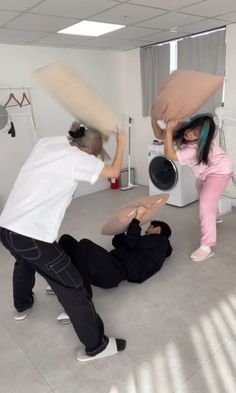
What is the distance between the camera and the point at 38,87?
4320 millimetres

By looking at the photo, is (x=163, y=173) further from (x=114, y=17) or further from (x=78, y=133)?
(x=78, y=133)

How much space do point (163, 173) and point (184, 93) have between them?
208cm

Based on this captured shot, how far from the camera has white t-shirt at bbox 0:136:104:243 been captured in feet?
4.79

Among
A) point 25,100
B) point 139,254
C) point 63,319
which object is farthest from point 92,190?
point 63,319

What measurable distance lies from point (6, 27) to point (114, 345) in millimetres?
3125

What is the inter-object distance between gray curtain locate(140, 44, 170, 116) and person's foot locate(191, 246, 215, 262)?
2.70 metres

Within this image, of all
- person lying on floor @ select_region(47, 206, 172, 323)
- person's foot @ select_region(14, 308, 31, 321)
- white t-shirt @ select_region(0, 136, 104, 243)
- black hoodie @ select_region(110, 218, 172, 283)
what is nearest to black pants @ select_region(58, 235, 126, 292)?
person lying on floor @ select_region(47, 206, 172, 323)

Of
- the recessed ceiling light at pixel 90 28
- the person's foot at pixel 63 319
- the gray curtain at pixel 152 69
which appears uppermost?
the recessed ceiling light at pixel 90 28

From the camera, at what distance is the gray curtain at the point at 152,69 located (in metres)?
4.32

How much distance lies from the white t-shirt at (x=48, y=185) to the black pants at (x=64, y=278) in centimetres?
7

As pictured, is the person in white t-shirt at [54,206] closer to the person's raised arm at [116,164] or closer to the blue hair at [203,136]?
the person's raised arm at [116,164]

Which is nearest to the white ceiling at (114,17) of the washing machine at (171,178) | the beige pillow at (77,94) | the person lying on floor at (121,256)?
the beige pillow at (77,94)

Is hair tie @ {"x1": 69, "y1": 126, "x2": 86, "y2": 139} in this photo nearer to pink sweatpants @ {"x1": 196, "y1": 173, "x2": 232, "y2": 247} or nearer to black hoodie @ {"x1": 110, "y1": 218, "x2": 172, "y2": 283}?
black hoodie @ {"x1": 110, "y1": 218, "x2": 172, "y2": 283}

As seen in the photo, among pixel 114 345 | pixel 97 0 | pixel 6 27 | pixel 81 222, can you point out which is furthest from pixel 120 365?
pixel 6 27
